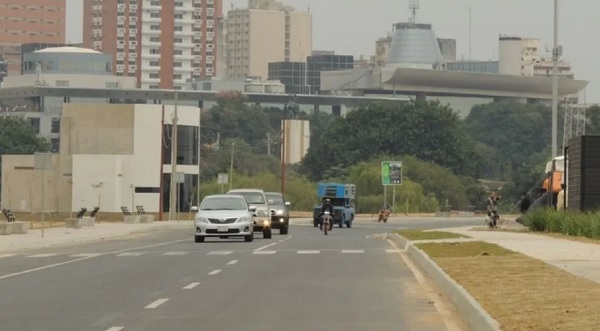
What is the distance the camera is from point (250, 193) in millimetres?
58906

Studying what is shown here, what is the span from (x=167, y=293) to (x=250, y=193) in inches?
1350

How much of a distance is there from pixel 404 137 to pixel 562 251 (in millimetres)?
120413

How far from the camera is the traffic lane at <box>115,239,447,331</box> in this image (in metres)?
19.5

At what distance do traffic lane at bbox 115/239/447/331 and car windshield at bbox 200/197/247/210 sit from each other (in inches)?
664

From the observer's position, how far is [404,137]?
512 ft

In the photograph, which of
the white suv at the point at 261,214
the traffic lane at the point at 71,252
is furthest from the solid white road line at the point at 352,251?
the white suv at the point at 261,214

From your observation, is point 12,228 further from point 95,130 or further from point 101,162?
point 95,130

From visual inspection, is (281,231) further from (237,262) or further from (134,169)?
(134,169)

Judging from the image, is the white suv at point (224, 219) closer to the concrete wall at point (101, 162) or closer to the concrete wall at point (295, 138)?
the concrete wall at point (101, 162)

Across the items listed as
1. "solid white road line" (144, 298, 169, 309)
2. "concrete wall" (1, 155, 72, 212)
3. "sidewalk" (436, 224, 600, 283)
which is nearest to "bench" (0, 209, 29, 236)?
"sidewalk" (436, 224, 600, 283)

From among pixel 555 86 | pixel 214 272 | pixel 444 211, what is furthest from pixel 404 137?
pixel 214 272

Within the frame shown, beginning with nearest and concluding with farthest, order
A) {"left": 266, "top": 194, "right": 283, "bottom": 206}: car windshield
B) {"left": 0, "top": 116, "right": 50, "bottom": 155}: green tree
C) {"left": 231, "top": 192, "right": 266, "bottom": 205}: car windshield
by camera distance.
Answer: {"left": 231, "top": 192, "right": 266, "bottom": 205}: car windshield → {"left": 266, "top": 194, "right": 283, "bottom": 206}: car windshield → {"left": 0, "top": 116, "right": 50, "bottom": 155}: green tree

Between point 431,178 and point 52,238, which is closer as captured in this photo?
point 52,238

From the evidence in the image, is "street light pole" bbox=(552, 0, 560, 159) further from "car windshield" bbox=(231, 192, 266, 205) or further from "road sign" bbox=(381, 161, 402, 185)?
"road sign" bbox=(381, 161, 402, 185)
